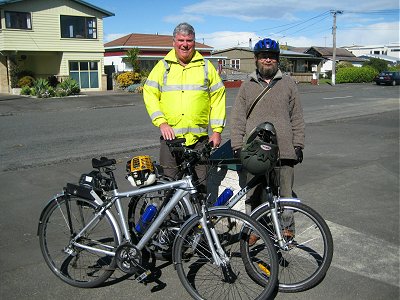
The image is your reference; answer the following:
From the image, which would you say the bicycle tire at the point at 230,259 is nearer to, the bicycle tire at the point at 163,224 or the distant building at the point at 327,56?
the bicycle tire at the point at 163,224

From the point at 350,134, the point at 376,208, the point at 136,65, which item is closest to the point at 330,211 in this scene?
the point at 376,208

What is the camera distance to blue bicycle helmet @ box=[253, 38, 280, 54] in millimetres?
3797

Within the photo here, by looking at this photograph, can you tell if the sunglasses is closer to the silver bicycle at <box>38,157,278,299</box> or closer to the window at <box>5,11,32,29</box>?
the silver bicycle at <box>38,157,278,299</box>

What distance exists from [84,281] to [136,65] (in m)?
33.3

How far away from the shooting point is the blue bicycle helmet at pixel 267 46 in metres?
3.80

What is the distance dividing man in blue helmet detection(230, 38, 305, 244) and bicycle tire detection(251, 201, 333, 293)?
0.52 metres

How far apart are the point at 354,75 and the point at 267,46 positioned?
169 ft

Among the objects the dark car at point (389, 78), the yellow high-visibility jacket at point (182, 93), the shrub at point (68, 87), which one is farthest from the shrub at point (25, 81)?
the dark car at point (389, 78)

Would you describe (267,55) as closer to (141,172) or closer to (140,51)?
(141,172)

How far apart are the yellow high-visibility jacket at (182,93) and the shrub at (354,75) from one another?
165ft

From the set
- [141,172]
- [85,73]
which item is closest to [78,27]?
[85,73]

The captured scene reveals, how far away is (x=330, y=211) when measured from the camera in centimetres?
566

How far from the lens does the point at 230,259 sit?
3.45 m

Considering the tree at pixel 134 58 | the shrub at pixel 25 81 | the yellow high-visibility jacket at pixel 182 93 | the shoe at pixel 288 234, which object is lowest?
the shoe at pixel 288 234
